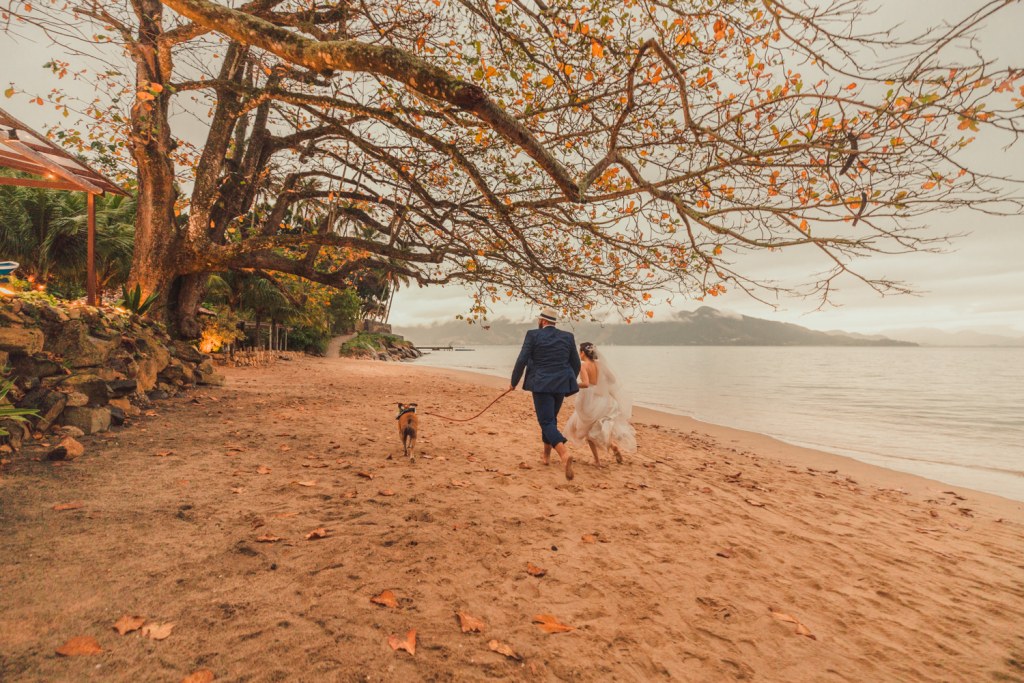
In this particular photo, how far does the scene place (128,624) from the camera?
216 cm

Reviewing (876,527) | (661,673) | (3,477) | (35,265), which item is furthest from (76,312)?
(35,265)

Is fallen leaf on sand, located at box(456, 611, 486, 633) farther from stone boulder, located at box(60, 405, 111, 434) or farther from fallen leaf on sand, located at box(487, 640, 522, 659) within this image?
stone boulder, located at box(60, 405, 111, 434)

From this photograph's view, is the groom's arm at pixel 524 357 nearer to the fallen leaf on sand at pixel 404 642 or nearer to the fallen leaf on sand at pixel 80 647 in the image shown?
the fallen leaf on sand at pixel 404 642

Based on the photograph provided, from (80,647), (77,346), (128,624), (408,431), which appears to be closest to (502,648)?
(128,624)

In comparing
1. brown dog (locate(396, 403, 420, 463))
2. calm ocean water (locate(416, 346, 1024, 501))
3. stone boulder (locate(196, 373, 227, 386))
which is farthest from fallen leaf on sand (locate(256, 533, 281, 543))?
calm ocean water (locate(416, 346, 1024, 501))

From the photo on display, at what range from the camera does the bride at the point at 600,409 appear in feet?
20.9

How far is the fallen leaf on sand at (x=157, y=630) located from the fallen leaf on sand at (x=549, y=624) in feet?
6.87

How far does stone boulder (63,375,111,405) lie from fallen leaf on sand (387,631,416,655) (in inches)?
235

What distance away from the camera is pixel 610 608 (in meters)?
2.83

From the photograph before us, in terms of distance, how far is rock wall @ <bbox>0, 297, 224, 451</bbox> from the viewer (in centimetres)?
467

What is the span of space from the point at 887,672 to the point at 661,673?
1.51 meters

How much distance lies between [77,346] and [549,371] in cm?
648

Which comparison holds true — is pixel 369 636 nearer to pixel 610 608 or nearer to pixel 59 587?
pixel 610 608

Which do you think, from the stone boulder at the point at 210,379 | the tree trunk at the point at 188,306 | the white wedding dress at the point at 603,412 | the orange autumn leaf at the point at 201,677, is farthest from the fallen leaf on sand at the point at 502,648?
the tree trunk at the point at 188,306
